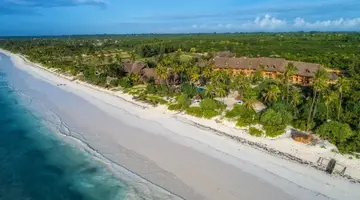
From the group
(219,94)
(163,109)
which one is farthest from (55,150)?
(219,94)

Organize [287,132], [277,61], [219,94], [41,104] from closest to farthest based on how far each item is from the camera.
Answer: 1. [287,132]
2. [219,94]
3. [41,104]
4. [277,61]

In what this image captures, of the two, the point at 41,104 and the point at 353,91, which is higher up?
the point at 353,91

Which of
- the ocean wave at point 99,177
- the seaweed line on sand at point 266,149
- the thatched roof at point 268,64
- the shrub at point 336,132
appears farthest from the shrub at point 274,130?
the thatched roof at point 268,64

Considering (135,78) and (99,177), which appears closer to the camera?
(99,177)

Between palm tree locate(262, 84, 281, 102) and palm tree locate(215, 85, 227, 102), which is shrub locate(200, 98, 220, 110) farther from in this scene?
palm tree locate(262, 84, 281, 102)

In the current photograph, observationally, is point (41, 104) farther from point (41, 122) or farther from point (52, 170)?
point (52, 170)

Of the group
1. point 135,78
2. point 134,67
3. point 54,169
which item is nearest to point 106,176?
point 54,169

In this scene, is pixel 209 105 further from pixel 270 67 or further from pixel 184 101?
pixel 270 67
